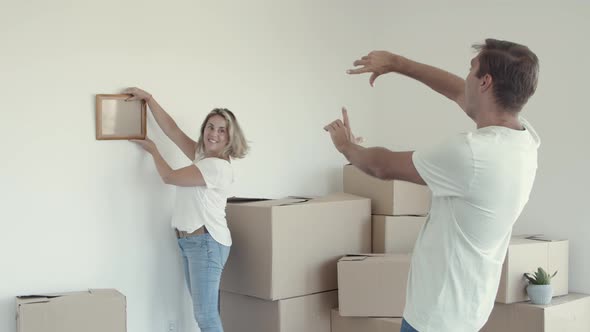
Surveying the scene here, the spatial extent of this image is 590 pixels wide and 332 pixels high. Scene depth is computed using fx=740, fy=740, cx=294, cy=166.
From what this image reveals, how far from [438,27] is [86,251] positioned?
225cm

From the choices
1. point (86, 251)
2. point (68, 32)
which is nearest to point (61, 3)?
point (68, 32)

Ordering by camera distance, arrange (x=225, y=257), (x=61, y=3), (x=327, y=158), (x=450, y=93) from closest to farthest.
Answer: (x=450, y=93)
(x=61, y=3)
(x=225, y=257)
(x=327, y=158)

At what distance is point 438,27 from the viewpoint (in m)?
4.15

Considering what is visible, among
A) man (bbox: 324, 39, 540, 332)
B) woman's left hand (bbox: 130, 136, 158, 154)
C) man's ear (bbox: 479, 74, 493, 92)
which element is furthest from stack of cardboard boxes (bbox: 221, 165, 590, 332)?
man's ear (bbox: 479, 74, 493, 92)

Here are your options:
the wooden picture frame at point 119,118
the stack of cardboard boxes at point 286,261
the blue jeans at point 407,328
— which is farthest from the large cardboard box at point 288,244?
the blue jeans at point 407,328

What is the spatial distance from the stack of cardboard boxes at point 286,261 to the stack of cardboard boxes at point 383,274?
12 cm

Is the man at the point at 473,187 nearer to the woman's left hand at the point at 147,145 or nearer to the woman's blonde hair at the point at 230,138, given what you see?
the woman's blonde hair at the point at 230,138

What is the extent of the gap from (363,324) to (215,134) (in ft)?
3.79

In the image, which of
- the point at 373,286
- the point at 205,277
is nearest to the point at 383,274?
the point at 373,286

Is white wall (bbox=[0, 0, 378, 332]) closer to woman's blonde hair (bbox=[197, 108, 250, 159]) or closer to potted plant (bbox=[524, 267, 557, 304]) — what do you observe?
woman's blonde hair (bbox=[197, 108, 250, 159])

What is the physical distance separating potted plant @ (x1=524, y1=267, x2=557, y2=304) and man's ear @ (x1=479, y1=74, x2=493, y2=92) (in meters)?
1.66

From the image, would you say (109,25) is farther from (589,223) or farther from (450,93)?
(589,223)

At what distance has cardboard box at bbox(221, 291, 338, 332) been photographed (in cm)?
353

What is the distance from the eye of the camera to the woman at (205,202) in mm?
3307
